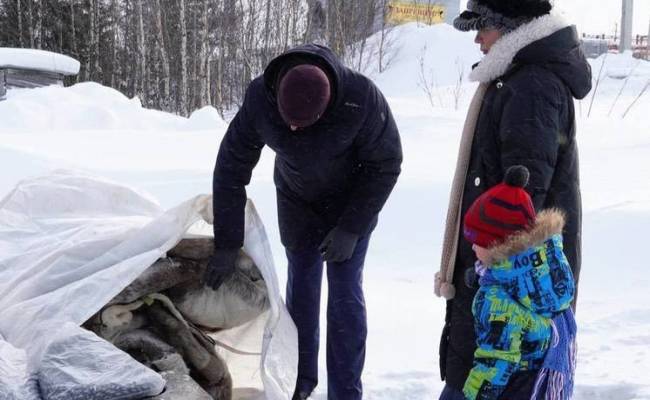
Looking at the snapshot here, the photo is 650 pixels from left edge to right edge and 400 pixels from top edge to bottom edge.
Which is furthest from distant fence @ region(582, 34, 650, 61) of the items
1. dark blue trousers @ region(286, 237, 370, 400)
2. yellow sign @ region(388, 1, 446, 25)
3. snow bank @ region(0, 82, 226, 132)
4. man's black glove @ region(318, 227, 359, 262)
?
man's black glove @ region(318, 227, 359, 262)

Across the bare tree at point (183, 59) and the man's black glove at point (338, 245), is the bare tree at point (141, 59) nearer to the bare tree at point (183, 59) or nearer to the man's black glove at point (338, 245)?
the bare tree at point (183, 59)

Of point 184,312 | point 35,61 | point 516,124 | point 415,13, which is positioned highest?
point 415,13

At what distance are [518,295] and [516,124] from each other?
1.58 ft

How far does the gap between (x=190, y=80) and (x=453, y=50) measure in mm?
6958

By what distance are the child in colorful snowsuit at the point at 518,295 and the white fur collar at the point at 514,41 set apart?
15.4 inches

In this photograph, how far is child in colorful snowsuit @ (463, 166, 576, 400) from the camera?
188cm

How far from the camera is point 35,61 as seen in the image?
12.7m

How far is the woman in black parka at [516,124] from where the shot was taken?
2.08 m

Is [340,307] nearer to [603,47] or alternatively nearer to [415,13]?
[415,13]

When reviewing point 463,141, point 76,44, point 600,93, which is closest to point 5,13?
point 76,44

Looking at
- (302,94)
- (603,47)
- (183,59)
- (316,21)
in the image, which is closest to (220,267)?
(302,94)

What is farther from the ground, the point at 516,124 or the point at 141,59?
the point at 516,124

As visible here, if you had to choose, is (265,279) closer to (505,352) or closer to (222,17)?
(505,352)

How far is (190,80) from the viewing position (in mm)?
19453
